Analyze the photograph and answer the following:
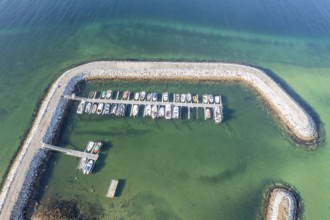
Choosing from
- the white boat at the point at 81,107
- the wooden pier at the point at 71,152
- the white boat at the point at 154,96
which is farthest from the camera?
the white boat at the point at 154,96

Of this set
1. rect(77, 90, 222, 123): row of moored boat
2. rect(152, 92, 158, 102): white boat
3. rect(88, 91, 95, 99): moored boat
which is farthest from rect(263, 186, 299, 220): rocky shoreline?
rect(88, 91, 95, 99): moored boat

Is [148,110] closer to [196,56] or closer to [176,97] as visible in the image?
[176,97]

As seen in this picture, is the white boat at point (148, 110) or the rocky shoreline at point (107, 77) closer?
the rocky shoreline at point (107, 77)

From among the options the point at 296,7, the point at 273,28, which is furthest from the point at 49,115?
the point at 296,7

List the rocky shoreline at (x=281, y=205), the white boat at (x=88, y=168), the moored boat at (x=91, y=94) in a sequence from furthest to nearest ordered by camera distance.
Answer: the moored boat at (x=91, y=94), the white boat at (x=88, y=168), the rocky shoreline at (x=281, y=205)

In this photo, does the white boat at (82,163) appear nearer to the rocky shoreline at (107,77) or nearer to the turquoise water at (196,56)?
the turquoise water at (196,56)

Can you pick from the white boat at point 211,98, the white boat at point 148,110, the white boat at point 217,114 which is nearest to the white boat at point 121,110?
the white boat at point 148,110

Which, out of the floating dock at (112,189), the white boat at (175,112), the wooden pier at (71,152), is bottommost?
the floating dock at (112,189)

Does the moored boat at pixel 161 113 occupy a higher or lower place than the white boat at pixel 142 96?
lower

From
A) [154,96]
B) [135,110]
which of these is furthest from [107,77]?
[154,96]
